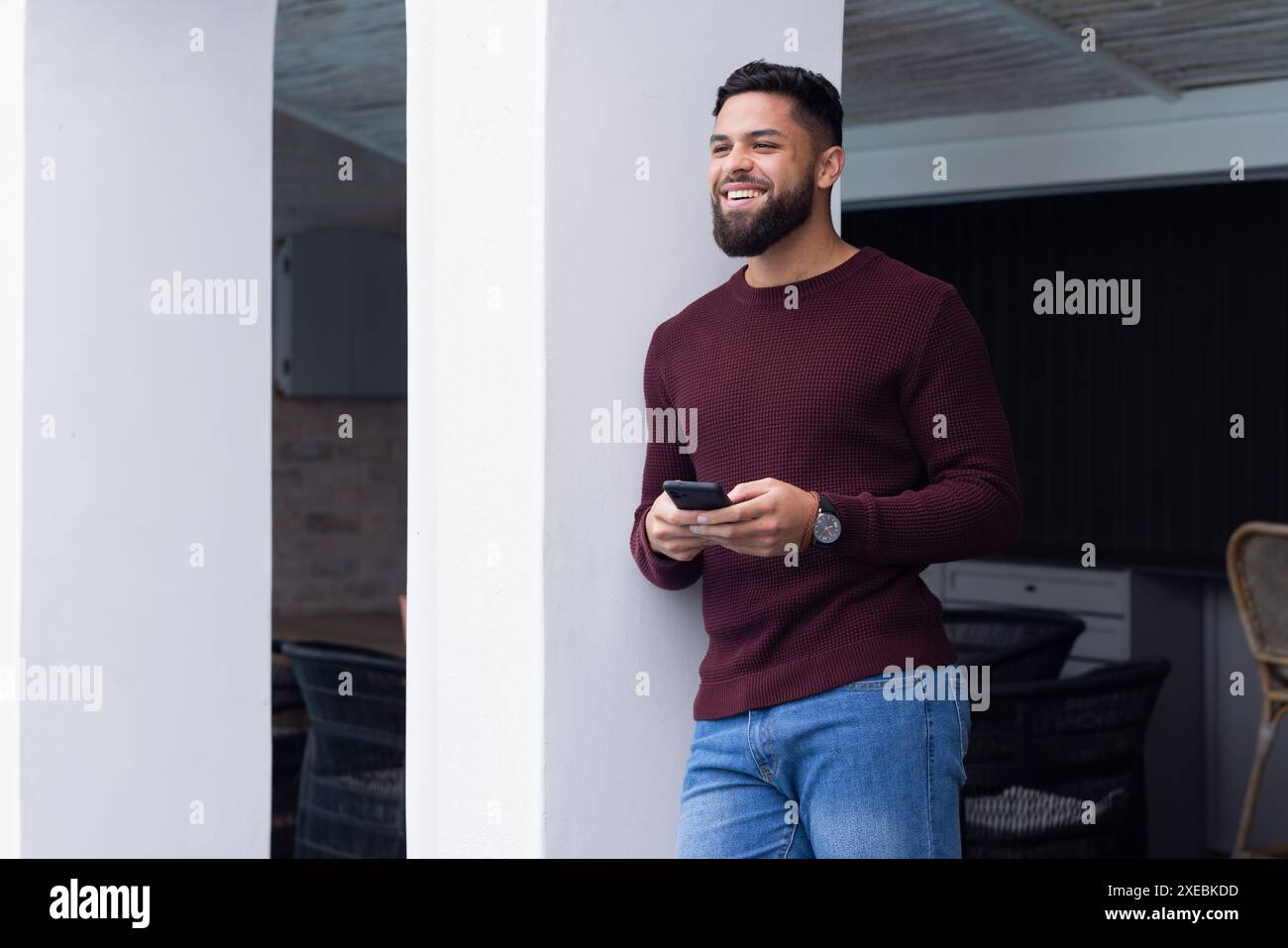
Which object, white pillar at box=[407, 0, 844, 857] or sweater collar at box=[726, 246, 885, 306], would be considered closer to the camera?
sweater collar at box=[726, 246, 885, 306]

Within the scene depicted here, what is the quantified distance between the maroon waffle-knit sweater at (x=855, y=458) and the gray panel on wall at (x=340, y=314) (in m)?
5.73

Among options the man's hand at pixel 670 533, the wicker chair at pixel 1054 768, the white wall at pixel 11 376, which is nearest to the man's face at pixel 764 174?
the man's hand at pixel 670 533

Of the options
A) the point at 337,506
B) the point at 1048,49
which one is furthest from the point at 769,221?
the point at 337,506

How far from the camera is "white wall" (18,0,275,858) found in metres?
3.39

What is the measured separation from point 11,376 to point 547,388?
5.57 feet

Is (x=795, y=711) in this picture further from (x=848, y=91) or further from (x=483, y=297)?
(x=848, y=91)

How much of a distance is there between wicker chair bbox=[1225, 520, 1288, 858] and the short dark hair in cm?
270

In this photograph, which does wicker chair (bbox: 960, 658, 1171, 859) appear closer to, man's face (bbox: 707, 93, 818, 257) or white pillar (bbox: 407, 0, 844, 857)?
white pillar (bbox: 407, 0, 844, 857)

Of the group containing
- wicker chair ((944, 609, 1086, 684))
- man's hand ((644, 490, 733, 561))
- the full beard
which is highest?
the full beard

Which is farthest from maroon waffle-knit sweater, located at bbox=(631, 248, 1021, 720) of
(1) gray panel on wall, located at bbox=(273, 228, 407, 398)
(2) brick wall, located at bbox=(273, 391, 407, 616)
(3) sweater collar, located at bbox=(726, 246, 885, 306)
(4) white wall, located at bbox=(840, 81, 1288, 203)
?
(2) brick wall, located at bbox=(273, 391, 407, 616)

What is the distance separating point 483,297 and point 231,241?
54.4 inches

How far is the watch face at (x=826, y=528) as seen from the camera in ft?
6.41

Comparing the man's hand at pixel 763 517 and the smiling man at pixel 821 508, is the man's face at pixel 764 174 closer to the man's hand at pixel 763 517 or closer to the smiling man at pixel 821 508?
the smiling man at pixel 821 508
